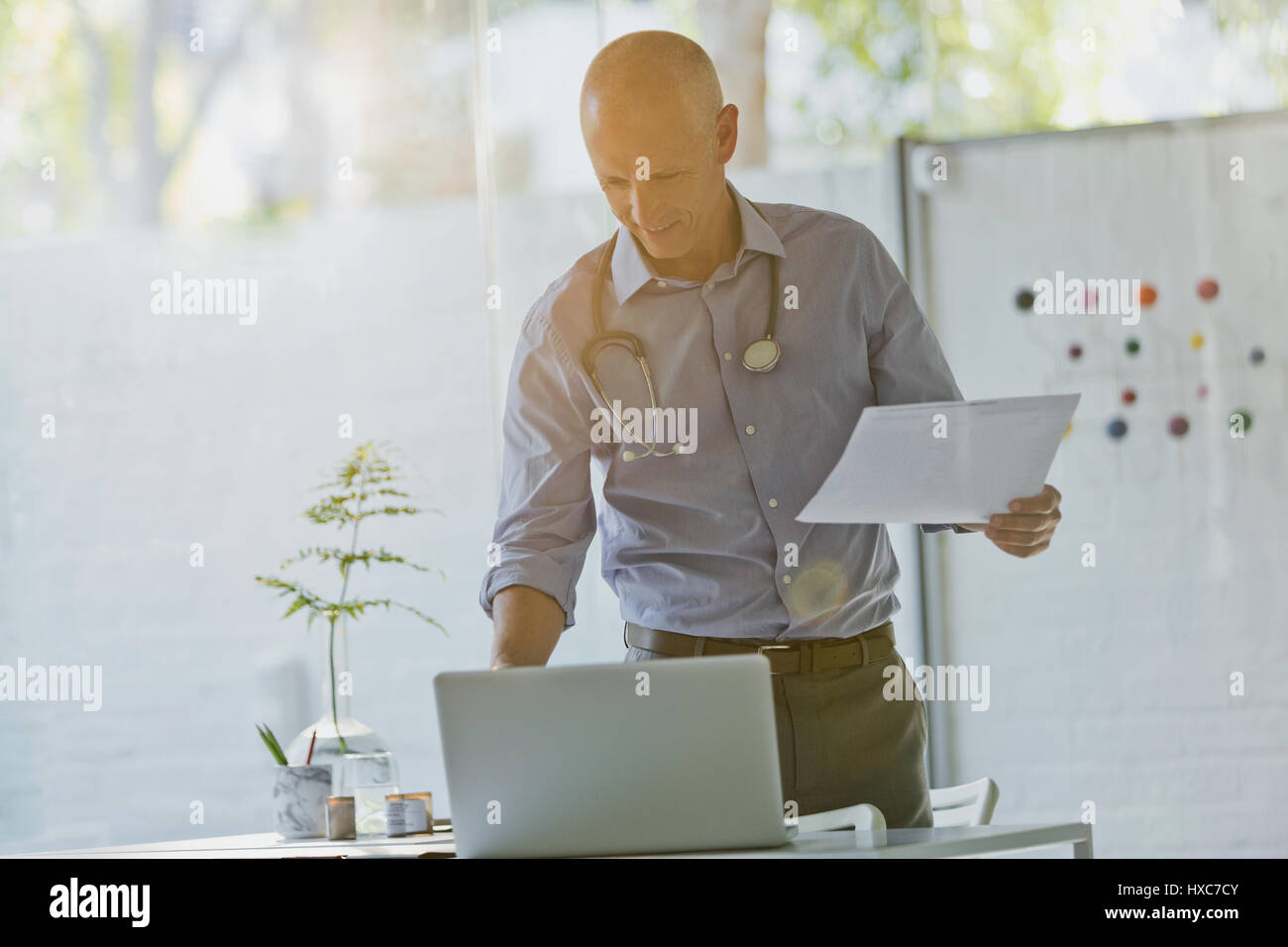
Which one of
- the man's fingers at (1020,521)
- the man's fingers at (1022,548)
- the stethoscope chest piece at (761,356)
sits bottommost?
the man's fingers at (1022,548)

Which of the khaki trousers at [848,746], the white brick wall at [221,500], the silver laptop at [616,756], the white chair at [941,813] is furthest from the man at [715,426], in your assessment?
the white brick wall at [221,500]

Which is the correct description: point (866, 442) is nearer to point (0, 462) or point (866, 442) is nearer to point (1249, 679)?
point (1249, 679)

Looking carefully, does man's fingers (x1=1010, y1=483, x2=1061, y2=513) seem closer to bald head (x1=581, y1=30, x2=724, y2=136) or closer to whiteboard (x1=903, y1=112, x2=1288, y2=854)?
bald head (x1=581, y1=30, x2=724, y2=136)

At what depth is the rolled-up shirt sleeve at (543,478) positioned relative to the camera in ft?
→ 5.67

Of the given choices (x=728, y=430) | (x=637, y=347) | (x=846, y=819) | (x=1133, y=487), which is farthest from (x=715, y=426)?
(x=1133, y=487)

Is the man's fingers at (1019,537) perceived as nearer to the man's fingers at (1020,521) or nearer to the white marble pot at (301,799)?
the man's fingers at (1020,521)

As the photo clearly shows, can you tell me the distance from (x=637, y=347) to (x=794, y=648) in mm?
477

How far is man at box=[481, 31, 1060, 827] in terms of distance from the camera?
1.74 meters

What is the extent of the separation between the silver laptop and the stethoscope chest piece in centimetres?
73

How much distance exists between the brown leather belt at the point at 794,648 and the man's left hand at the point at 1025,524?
0.74 feet

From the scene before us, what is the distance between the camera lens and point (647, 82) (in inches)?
72.7

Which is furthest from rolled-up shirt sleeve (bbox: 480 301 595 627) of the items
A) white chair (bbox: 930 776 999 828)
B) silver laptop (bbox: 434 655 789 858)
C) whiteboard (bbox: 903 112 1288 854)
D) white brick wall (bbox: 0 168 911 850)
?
whiteboard (bbox: 903 112 1288 854)

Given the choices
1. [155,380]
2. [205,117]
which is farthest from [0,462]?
[205,117]

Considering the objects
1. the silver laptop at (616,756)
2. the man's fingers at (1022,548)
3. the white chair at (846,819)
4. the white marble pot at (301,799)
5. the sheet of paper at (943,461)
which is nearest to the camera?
the silver laptop at (616,756)
